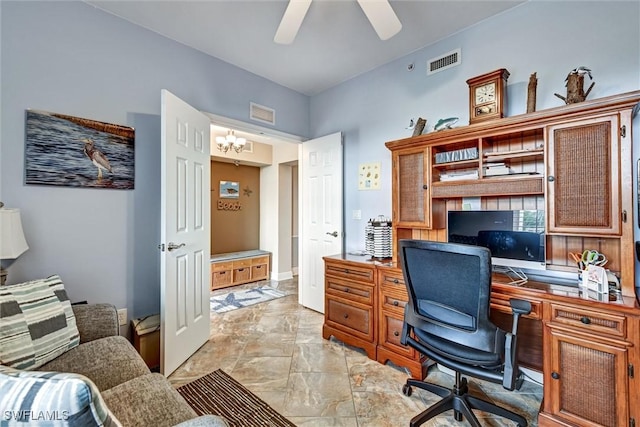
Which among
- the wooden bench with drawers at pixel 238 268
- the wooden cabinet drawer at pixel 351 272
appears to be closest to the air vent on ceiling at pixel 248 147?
the wooden bench with drawers at pixel 238 268

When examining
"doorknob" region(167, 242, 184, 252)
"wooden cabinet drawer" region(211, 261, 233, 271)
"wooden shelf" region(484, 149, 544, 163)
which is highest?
"wooden shelf" region(484, 149, 544, 163)

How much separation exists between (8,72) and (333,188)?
2.70 meters

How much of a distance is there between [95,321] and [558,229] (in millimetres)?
2809

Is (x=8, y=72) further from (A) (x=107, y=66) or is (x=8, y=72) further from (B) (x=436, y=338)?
(B) (x=436, y=338)

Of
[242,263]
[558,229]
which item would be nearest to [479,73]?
[558,229]

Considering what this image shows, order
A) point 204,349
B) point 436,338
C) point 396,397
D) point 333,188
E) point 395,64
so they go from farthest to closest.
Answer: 1. point 333,188
2. point 395,64
3. point 204,349
4. point 396,397
5. point 436,338

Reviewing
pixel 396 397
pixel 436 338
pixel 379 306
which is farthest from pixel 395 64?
pixel 396 397

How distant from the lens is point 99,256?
215cm

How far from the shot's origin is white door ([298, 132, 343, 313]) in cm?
333

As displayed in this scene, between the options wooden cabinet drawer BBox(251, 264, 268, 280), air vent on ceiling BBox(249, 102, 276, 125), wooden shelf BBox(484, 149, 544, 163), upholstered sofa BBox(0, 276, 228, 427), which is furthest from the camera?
wooden cabinet drawer BBox(251, 264, 268, 280)

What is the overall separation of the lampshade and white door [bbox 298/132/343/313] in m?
2.53

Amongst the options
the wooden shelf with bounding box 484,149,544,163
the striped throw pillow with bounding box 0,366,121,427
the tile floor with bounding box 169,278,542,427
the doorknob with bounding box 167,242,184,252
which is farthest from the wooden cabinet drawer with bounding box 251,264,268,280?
the striped throw pillow with bounding box 0,366,121,427

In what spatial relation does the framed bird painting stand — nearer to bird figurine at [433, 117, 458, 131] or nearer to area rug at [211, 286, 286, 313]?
area rug at [211, 286, 286, 313]

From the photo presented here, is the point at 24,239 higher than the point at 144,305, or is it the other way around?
the point at 24,239
